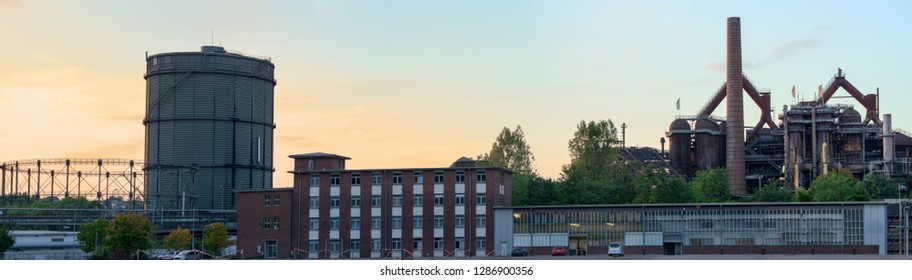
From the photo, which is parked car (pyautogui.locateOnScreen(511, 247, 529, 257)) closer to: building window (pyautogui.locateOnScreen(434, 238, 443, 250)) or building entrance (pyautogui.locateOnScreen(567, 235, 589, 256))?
building entrance (pyautogui.locateOnScreen(567, 235, 589, 256))

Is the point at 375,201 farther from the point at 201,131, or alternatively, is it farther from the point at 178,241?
the point at 201,131

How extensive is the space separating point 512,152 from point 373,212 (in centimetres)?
4082

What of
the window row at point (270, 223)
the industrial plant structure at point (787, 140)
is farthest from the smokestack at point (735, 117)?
the window row at point (270, 223)

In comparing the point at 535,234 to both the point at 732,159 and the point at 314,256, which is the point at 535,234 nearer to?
the point at 314,256

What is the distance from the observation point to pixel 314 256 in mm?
101562

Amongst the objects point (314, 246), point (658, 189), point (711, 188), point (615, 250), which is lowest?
point (314, 246)

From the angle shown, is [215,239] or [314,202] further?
[215,239]

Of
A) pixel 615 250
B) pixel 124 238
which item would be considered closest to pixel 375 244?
pixel 124 238

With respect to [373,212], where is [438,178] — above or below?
above

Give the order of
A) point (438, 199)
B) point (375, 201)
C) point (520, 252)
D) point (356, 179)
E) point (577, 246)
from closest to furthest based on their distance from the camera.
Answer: point (520, 252), point (577, 246), point (438, 199), point (375, 201), point (356, 179)

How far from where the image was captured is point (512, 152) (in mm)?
139750

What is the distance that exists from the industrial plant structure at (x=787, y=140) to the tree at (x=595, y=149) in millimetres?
23151

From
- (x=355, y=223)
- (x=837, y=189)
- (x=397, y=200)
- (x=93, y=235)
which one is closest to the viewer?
(x=397, y=200)

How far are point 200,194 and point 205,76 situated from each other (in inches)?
683
